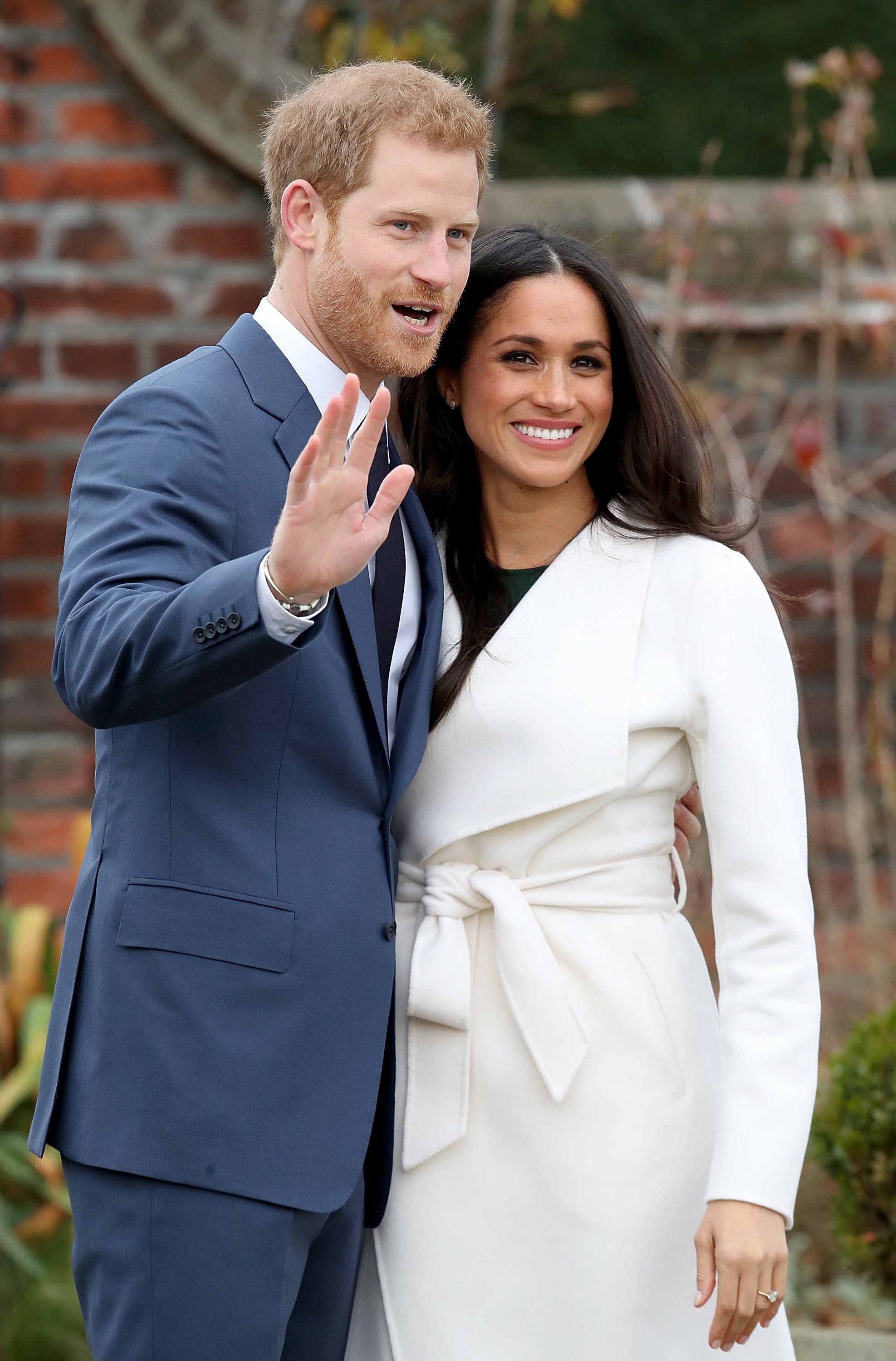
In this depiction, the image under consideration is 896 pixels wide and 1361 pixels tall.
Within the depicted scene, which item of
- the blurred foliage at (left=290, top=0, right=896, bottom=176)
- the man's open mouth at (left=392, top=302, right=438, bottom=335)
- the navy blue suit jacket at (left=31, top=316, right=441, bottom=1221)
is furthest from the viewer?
the blurred foliage at (left=290, top=0, right=896, bottom=176)

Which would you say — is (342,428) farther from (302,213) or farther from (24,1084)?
(24,1084)

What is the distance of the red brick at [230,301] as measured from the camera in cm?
419

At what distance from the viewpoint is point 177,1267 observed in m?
1.94

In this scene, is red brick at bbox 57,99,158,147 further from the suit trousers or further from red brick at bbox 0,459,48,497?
the suit trousers

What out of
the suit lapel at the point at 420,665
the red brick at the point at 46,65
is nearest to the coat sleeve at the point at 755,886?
the suit lapel at the point at 420,665

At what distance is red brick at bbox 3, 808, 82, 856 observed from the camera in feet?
13.7

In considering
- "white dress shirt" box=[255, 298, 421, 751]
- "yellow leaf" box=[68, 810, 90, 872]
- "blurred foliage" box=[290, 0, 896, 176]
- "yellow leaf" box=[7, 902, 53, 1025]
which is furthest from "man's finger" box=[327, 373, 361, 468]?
"blurred foliage" box=[290, 0, 896, 176]

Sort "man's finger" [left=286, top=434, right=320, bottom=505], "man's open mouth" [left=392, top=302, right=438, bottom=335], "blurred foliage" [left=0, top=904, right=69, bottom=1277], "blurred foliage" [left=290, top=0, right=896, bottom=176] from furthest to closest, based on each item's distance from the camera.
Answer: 1. "blurred foliage" [left=290, top=0, right=896, bottom=176]
2. "blurred foliage" [left=0, top=904, right=69, bottom=1277]
3. "man's open mouth" [left=392, top=302, right=438, bottom=335]
4. "man's finger" [left=286, top=434, right=320, bottom=505]

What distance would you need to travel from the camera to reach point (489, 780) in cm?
229

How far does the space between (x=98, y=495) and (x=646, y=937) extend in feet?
3.25

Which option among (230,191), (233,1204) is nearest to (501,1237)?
(233,1204)

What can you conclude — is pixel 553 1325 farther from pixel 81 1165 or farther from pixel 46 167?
pixel 46 167

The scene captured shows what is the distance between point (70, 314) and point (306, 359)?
215 cm

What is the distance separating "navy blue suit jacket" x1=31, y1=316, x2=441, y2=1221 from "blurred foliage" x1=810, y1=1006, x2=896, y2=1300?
134cm
